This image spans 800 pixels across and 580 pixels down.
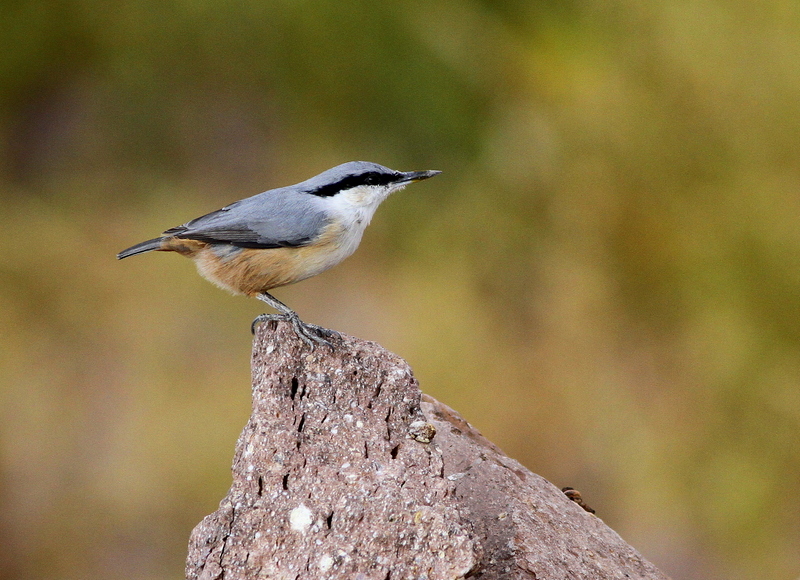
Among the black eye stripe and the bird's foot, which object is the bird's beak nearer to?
the black eye stripe

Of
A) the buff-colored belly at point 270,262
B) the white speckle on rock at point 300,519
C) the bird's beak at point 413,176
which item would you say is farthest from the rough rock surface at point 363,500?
the bird's beak at point 413,176

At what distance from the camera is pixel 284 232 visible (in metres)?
3.57

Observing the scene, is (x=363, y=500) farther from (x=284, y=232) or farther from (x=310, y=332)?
(x=284, y=232)

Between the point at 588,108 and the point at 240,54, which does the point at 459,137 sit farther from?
the point at 240,54

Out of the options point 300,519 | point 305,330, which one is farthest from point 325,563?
point 305,330

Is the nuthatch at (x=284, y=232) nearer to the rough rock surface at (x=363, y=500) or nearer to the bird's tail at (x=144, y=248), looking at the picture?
the bird's tail at (x=144, y=248)

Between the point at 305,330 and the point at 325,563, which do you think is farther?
the point at 305,330

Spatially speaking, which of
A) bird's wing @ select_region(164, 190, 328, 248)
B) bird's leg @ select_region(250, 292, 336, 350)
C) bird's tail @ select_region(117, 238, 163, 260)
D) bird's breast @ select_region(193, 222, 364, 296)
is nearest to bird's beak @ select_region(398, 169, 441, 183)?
bird's breast @ select_region(193, 222, 364, 296)

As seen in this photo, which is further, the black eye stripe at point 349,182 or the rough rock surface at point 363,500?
the black eye stripe at point 349,182

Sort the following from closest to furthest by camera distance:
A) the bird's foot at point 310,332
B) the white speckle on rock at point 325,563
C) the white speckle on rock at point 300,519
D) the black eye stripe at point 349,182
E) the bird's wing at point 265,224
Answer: the white speckle on rock at point 325,563
the white speckle on rock at point 300,519
the bird's foot at point 310,332
the bird's wing at point 265,224
the black eye stripe at point 349,182

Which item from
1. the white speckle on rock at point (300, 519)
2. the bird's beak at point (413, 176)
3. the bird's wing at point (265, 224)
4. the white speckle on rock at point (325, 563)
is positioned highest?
the bird's beak at point (413, 176)

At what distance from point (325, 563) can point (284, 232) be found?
1.61 meters

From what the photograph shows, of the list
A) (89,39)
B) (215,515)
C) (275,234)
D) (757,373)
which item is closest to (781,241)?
(757,373)

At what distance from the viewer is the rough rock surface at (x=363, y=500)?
2484mm
